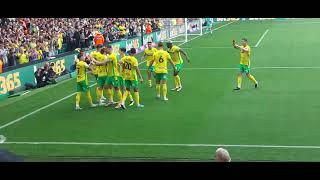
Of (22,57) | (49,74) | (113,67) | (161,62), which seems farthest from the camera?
(22,57)

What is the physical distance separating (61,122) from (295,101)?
333 inches

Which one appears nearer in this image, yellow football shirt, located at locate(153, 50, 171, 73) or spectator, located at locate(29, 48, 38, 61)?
yellow football shirt, located at locate(153, 50, 171, 73)

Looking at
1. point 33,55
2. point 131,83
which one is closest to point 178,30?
point 33,55

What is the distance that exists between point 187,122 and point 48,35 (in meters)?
17.3

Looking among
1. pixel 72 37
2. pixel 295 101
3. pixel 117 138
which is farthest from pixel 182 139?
pixel 72 37

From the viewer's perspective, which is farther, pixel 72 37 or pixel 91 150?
pixel 72 37

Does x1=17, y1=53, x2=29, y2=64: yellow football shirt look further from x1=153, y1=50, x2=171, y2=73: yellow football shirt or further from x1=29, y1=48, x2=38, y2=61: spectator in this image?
x1=153, y1=50, x2=171, y2=73: yellow football shirt

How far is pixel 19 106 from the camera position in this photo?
19.8 m

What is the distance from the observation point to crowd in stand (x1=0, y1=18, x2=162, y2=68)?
26.5 metres

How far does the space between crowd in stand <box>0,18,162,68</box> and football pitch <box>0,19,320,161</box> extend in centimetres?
307

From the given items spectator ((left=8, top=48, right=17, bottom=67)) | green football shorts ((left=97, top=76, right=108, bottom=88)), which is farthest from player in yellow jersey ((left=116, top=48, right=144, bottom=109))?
spectator ((left=8, top=48, right=17, bottom=67))

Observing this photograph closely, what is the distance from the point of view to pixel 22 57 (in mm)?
25688

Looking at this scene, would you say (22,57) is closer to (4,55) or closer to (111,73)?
(4,55)
